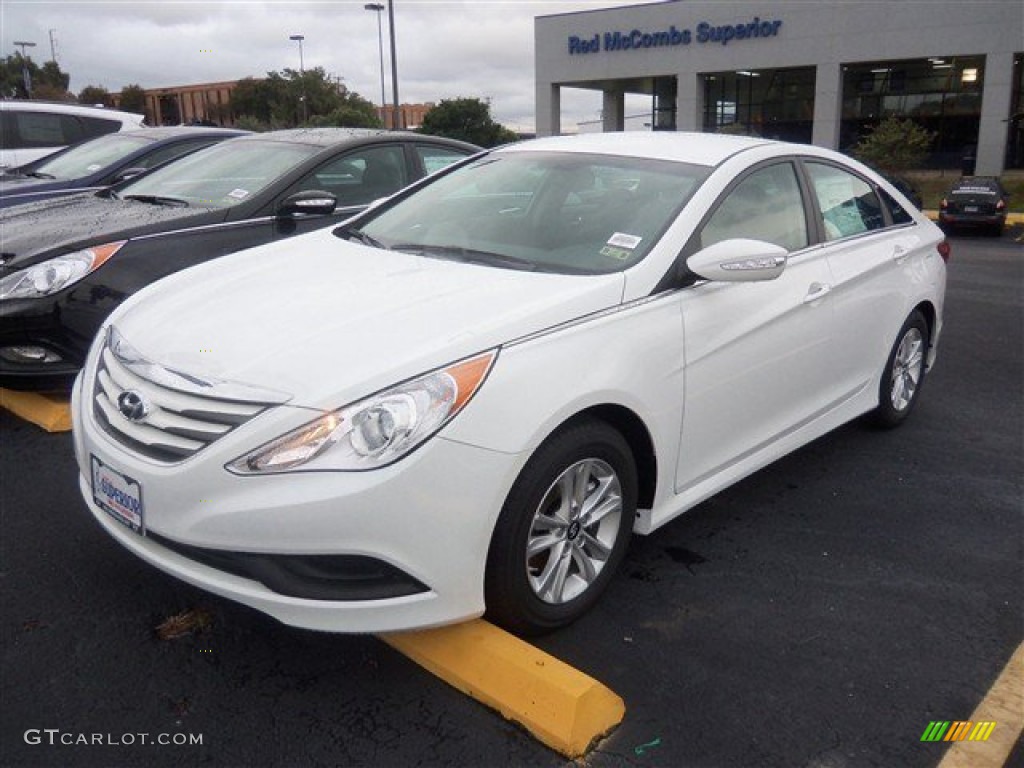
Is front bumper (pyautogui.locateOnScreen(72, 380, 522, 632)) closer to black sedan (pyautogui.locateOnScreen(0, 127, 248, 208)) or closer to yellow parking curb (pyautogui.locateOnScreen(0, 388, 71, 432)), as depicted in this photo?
yellow parking curb (pyautogui.locateOnScreen(0, 388, 71, 432))

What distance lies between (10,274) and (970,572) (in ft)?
14.9

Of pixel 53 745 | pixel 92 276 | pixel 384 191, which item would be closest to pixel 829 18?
pixel 384 191

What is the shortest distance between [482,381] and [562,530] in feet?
2.03

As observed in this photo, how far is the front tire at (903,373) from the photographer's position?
15.4 feet

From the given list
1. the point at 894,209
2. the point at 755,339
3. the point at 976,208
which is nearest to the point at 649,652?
the point at 755,339

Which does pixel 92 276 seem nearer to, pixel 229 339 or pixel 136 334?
pixel 136 334

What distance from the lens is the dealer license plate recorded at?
254 centimetres

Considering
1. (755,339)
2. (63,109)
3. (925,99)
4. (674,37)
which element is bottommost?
(755,339)

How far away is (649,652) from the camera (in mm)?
2844

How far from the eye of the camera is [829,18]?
3191cm

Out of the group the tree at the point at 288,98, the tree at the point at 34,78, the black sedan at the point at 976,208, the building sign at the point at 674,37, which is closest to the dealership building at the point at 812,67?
the building sign at the point at 674,37

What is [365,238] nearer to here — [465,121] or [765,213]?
[765,213]

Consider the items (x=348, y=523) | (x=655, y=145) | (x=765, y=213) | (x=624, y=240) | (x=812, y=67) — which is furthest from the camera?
(x=812, y=67)

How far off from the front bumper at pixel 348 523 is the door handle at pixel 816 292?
1864mm
